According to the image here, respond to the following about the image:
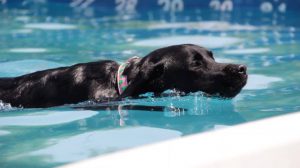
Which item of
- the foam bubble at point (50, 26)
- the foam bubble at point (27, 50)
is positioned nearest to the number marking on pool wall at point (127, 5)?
the foam bubble at point (50, 26)

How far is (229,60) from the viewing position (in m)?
7.62

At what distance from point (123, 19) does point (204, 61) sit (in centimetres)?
662

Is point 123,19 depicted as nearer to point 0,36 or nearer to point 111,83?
point 0,36

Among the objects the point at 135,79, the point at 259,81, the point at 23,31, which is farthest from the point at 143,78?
the point at 23,31

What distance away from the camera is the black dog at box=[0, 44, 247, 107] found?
207 inches

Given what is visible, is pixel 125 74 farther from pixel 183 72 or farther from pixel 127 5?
pixel 127 5

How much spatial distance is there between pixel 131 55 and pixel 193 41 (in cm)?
122

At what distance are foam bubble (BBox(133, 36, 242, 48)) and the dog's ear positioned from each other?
3349mm

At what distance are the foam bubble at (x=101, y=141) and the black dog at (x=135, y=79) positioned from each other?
2.27 ft

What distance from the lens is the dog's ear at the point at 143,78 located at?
5152 mm

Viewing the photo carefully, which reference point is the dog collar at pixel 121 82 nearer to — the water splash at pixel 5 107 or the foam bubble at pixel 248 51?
the water splash at pixel 5 107

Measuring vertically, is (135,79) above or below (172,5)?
below

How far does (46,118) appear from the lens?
5.07 metres

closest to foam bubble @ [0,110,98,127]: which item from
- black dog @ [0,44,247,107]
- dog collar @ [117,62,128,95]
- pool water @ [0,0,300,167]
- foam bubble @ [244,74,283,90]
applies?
pool water @ [0,0,300,167]
